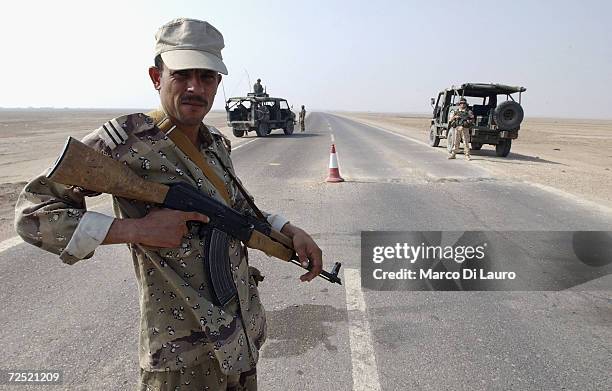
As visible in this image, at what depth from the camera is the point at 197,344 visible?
57.4 inches

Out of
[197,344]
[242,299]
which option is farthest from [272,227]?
[197,344]

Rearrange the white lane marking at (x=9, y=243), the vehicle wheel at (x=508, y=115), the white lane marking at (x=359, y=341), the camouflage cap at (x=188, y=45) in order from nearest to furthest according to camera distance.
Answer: the camouflage cap at (x=188, y=45)
the white lane marking at (x=359, y=341)
the white lane marking at (x=9, y=243)
the vehicle wheel at (x=508, y=115)

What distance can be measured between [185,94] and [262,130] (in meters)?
20.7

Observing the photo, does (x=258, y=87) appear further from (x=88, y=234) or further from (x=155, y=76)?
(x=88, y=234)

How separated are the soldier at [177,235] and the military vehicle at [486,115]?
43.8ft

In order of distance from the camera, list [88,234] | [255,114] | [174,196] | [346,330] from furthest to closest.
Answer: [255,114]
[346,330]
[174,196]
[88,234]

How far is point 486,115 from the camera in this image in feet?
52.5

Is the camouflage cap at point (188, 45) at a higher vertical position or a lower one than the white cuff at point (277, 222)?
higher

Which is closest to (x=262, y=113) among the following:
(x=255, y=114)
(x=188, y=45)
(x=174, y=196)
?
(x=255, y=114)

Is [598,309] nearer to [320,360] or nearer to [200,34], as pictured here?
[320,360]

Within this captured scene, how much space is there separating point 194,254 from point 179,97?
1.83 ft

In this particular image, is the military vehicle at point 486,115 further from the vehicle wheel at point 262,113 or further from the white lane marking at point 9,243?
the white lane marking at point 9,243

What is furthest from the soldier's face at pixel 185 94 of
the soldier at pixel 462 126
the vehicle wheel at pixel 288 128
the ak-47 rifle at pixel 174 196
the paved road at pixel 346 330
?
the vehicle wheel at pixel 288 128

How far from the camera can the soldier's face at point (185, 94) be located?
1454 mm
